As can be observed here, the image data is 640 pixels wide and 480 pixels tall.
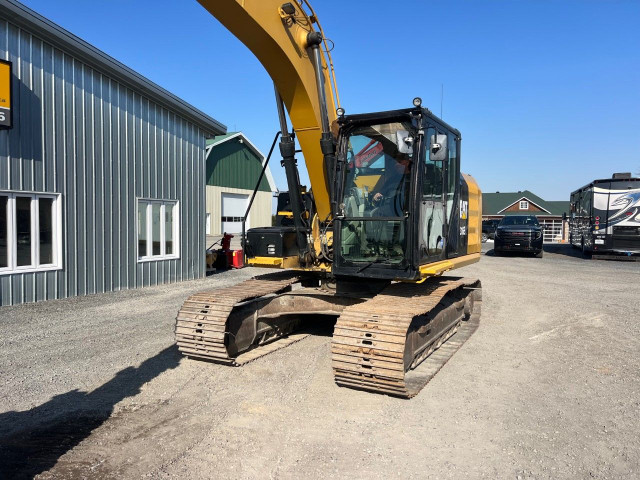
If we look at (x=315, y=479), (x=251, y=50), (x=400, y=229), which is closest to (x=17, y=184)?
(x=251, y=50)

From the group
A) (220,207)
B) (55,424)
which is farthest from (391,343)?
(220,207)

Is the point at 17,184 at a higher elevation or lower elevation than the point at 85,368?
higher

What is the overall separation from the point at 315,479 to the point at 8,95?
8.44 metres

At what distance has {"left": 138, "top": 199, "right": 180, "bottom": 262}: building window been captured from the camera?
38.2 feet

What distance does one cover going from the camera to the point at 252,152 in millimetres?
36625

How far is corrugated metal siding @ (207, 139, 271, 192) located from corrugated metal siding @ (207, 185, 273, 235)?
14.0 inches

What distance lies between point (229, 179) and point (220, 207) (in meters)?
2.11

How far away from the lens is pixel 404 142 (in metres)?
5.30

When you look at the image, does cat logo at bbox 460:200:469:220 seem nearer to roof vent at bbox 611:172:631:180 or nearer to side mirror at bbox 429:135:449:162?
side mirror at bbox 429:135:449:162

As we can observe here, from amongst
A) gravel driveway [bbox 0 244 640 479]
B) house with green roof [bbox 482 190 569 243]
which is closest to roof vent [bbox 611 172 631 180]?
gravel driveway [bbox 0 244 640 479]

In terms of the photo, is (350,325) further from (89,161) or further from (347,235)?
(89,161)

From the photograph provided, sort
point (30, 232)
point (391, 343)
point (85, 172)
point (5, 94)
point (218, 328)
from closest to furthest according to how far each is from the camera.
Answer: point (391, 343), point (218, 328), point (5, 94), point (30, 232), point (85, 172)

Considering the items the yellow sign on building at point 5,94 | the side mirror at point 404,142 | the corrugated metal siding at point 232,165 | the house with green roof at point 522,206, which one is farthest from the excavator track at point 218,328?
the house with green roof at point 522,206

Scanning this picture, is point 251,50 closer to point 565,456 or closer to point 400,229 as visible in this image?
point 400,229
